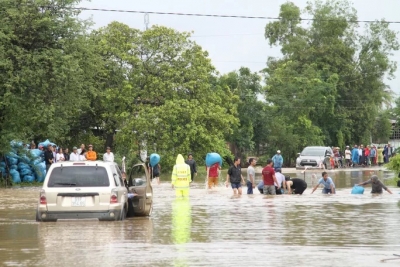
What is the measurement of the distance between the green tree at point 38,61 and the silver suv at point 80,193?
18.0 meters

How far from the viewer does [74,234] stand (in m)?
18.7

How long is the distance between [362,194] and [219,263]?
2086cm

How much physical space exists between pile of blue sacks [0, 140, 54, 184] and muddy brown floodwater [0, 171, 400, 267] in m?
11.8

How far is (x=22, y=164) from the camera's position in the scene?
41.6 m

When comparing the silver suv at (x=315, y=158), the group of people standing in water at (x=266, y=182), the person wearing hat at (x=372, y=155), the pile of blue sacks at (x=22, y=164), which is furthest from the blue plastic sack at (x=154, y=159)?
the person wearing hat at (x=372, y=155)

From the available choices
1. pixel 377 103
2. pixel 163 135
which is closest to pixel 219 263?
pixel 163 135

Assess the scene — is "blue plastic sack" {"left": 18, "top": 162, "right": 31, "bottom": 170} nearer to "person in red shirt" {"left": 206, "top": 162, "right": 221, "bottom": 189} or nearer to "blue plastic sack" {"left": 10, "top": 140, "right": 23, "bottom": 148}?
"blue plastic sack" {"left": 10, "top": 140, "right": 23, "bottom": 148}

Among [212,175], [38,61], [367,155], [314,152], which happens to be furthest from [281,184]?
[367,155]

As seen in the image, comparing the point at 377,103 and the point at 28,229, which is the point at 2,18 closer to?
the point at 28,229

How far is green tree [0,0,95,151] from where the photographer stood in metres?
39.0

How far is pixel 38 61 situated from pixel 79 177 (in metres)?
19.2

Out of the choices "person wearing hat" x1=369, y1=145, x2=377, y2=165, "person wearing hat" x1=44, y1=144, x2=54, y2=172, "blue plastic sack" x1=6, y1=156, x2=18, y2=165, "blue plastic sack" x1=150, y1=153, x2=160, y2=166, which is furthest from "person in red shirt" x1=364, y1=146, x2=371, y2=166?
"blue plastic sack" x1=6, y1=156, x2=18, y2=165

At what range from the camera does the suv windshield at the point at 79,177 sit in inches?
819

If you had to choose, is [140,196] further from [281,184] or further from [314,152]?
[314,152]
